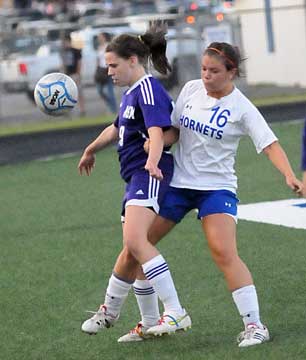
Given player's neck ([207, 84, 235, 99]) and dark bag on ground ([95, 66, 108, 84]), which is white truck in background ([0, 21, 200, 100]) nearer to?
dark bag on ground ([95, 66, 108, 84])

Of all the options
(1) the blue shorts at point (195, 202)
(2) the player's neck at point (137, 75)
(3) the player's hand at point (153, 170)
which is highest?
(2) the player's neck at point (137, 75)

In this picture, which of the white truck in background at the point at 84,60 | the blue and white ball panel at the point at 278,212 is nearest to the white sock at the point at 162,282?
the blue and white ball panel at the point at 278,212

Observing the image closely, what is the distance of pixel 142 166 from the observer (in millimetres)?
6680

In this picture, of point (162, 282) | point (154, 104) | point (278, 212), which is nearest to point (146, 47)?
point (154, 104)

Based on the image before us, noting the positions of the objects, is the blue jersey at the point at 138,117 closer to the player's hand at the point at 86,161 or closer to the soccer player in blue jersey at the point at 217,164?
the soccer player in blue jersey at the point at 217,164

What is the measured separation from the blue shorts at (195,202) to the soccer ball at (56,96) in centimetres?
108

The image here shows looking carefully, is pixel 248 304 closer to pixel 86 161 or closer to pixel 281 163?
pixel 281 163

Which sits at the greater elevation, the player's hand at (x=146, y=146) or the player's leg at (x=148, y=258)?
the player's hand at (x=146, y=146)

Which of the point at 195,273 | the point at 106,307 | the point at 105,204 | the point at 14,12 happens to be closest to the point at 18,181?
the point at 105,204

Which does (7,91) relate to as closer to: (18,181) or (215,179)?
(18,181)

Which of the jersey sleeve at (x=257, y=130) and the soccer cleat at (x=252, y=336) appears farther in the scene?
the jersey sleeve at (x=257, y=130)

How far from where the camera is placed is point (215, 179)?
21.8 feet

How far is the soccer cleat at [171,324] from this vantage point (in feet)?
21.3

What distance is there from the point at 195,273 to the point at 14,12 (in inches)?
1670
